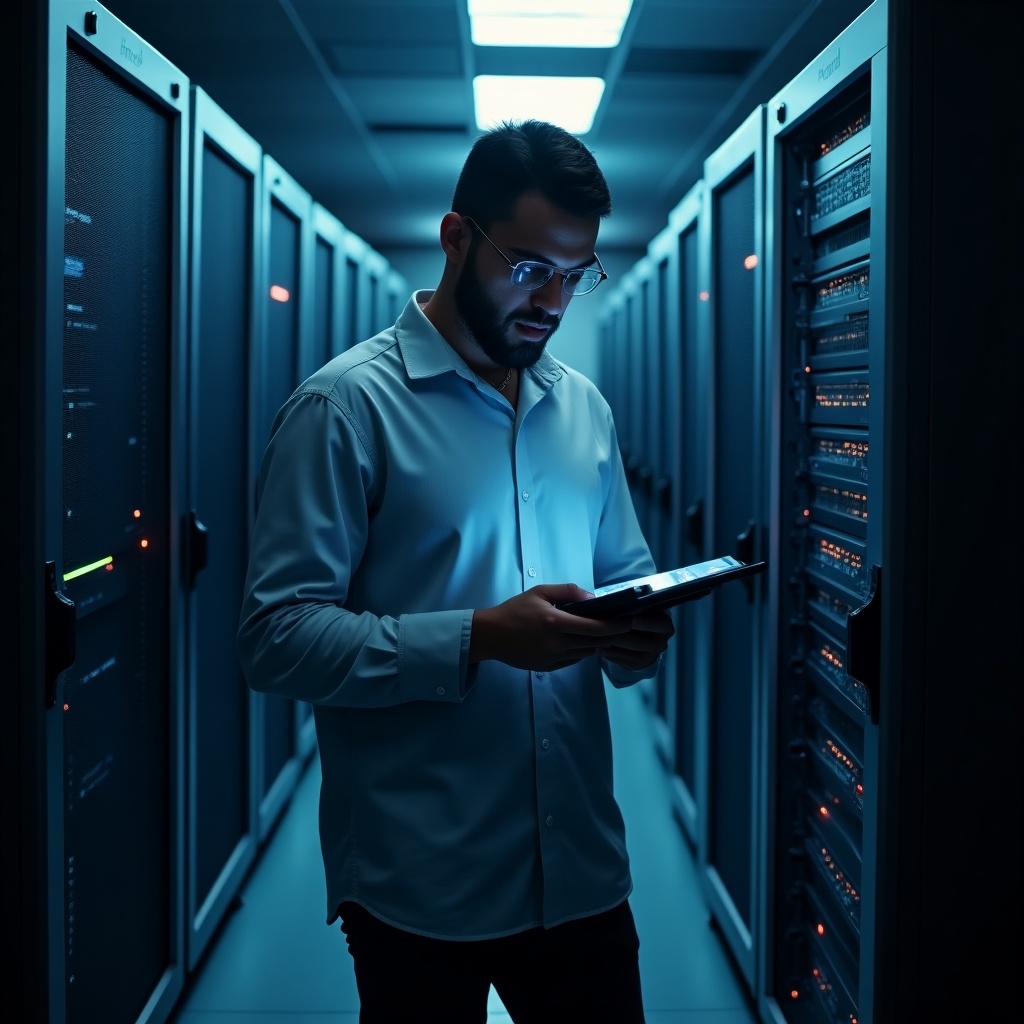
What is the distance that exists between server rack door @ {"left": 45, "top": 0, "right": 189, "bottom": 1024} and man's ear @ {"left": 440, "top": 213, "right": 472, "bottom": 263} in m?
0.53

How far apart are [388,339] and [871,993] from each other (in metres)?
1.10

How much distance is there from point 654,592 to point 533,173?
1.88 ft

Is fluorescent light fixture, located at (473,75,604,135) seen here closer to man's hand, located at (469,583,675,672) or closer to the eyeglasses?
the eyeglasses

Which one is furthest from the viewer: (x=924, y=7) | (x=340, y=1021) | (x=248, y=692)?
(x=248, y=692)

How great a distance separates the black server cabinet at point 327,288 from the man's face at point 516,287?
274 centimetres

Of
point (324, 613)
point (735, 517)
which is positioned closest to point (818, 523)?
point (735, 517)

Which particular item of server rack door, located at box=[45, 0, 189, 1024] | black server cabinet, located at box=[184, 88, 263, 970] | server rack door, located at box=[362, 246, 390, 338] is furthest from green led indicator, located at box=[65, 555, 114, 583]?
server rack door, located at box=[362, 246, 390, 338]

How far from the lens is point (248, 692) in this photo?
10.5 ft

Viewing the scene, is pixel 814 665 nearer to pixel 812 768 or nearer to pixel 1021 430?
pixel 812 768

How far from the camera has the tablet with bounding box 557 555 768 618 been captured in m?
1.18

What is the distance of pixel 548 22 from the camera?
3.84m

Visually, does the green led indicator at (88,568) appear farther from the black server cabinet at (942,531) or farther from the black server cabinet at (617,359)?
the black server cabinet at (617,359)

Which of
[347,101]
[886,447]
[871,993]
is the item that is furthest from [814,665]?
[347,101]

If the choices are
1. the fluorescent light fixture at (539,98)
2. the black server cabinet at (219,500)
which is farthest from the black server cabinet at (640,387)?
the black server cabinet at (219,500)
